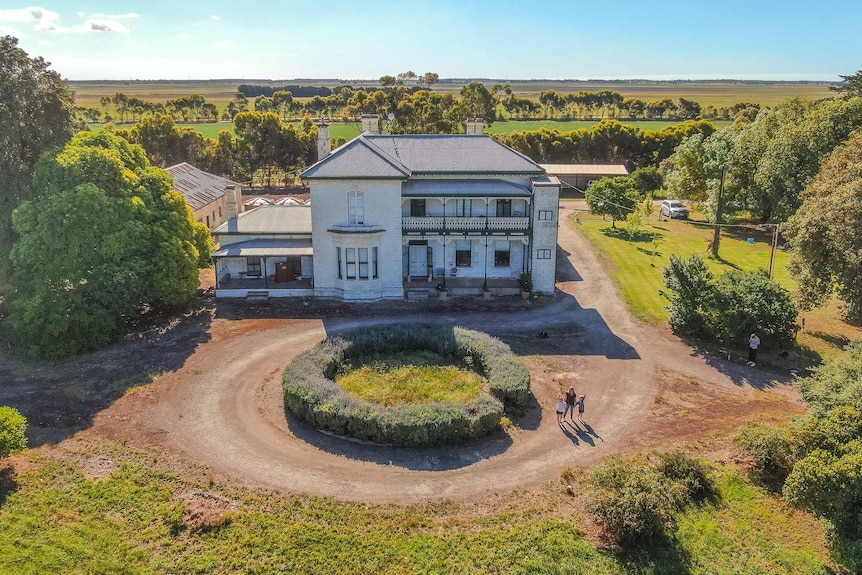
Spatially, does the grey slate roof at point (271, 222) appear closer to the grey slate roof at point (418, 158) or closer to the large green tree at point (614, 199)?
the grey slate roof at point (418, 158)

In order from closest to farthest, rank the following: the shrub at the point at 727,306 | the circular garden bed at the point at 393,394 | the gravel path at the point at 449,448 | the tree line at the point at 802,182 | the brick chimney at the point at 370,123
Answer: the gravel path at the point at 449,448 → the circular garden bed at the point at 393,394 → the shrub at the point at 727,306 → the tree line at the point at 802,182 → the brick chimney at the point at 370,123

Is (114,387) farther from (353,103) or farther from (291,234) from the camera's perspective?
(353,103)

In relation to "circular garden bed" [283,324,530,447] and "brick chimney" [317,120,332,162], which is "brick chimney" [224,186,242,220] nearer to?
"brick chimney" [317,120,332,162]

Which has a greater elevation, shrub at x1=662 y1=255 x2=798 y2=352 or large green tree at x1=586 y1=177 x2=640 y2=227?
large green tree at x1=586 y1=177 x2=640 y2=227

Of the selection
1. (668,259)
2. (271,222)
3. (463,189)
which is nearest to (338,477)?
(463,189)

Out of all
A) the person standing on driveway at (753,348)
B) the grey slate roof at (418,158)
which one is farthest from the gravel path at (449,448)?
the grey slate roof at (418,158)

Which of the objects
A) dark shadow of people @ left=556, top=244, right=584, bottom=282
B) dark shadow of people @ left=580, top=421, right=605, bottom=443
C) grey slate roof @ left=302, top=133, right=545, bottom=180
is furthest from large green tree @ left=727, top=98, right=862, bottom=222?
dark shadow of people @ left=580, top=421, right=605, bottom=443
